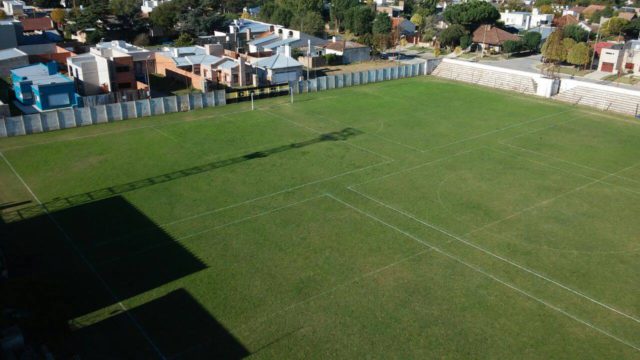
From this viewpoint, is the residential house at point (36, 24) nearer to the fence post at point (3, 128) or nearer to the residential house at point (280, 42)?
the residential house at point (280, 42)

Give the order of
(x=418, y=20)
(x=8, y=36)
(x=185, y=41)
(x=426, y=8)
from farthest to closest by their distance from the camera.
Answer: (x=426, y=8) → (x=418, y=20) → (x=185, y=41) → (x=8, y=36)

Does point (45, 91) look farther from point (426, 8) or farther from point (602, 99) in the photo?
point (426, 8)

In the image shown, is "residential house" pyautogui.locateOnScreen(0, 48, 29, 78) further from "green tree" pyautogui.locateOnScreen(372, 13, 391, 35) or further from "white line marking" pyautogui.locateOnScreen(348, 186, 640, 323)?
"green tree" pyautogui.locateOnScreen(372, 13, 391, 35)

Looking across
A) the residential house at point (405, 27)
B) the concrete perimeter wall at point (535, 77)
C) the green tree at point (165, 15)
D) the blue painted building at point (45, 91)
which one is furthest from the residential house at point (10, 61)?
the residential house at point (405, 27)

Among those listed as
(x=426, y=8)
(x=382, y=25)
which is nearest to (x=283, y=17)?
(x=382, y=25)

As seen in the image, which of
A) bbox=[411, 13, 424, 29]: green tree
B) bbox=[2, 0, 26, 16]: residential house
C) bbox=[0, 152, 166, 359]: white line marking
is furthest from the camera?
bbox=[411, 13, 424, 29]: green tree

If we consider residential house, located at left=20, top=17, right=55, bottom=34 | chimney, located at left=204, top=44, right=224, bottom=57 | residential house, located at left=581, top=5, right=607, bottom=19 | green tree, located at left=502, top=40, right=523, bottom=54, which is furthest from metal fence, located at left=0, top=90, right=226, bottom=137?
residential house, located at left=581, top=5, right=607, bottom=19

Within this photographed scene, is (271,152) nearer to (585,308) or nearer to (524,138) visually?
(524,138)
